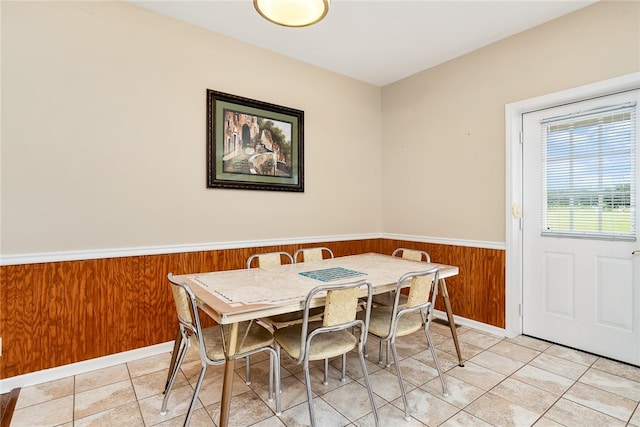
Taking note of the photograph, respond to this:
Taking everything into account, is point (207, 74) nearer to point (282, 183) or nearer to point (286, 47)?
point (286, 47)

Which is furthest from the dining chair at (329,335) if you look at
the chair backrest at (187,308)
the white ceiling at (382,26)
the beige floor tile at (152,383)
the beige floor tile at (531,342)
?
the white ceiling at (382,26)

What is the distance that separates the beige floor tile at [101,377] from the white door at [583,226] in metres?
3.49

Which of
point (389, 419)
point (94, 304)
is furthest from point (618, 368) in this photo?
point (94, 304)

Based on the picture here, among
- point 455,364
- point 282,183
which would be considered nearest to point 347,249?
point 282,183

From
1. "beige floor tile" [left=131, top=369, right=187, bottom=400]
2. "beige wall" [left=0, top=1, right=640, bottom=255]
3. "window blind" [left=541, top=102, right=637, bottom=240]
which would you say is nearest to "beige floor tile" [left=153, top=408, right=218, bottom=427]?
"beige floor tile" [left=131, top=369, right=187, bottom=400]

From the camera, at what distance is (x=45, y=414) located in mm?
1893

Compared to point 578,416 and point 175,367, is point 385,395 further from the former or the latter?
point 175,367

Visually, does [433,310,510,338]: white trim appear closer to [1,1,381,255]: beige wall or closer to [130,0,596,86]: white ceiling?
[1,1,381,255]: beige wall

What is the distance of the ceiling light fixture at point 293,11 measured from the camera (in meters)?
1.76

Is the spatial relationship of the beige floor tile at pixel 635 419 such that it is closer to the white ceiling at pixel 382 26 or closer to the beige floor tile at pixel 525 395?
the beige floor tile at pixel 525 395

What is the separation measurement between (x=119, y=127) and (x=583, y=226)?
12.7 ft

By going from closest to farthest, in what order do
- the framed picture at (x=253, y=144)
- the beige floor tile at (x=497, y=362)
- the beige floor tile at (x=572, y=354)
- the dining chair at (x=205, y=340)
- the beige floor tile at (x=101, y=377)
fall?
1. the dining chair at (x=205, y=340)
2. the beige floor tile at (x=101, y=377)
3. the beige floor tile at (x=497, y=362)
4. the beige floor tile at (x=572, y=354)
5. the framed picture at (x=253, y=144)

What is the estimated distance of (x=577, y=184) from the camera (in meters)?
2.72

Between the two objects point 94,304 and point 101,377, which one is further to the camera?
point 94,304
